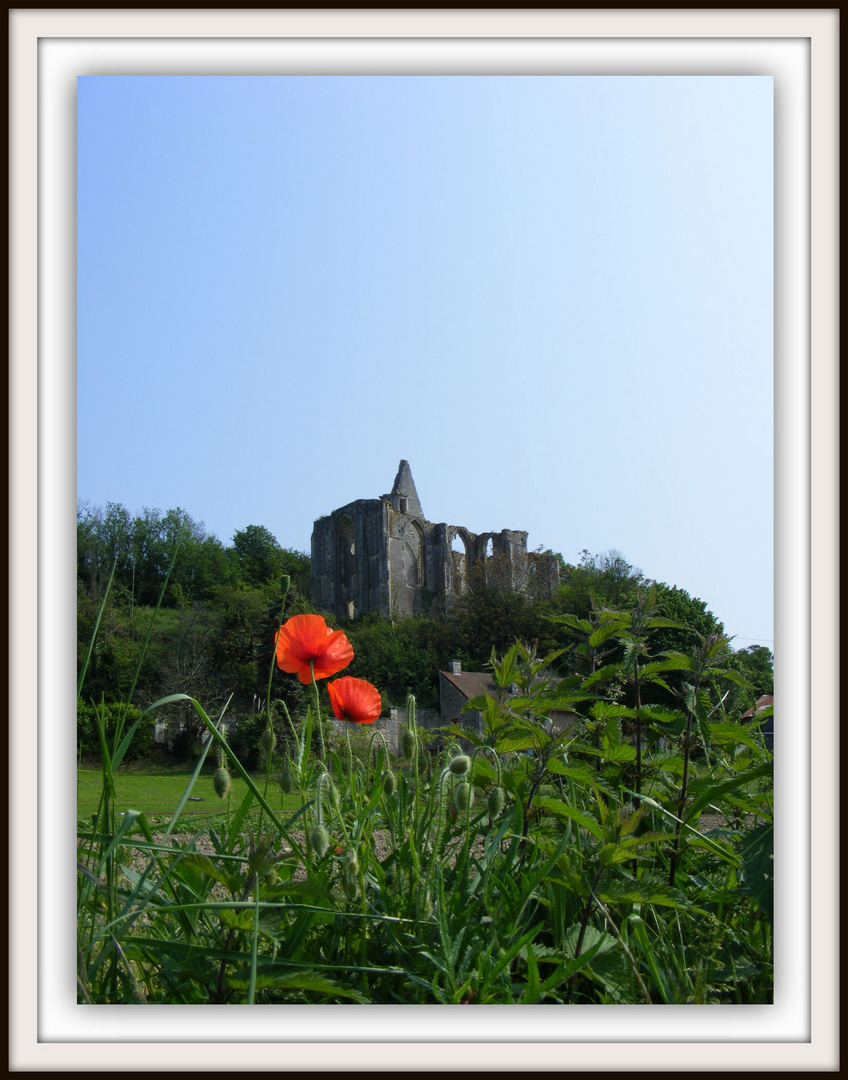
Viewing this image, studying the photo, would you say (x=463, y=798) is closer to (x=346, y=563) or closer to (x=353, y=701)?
(x=353, y=701)

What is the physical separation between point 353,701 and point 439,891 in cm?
68

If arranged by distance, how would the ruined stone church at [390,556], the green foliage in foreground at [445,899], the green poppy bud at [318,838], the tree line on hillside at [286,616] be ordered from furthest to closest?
the ruined stone church at [390,556] < the tree line on hillside at [286,616] < the green poppy bud at [318,838] < the green foliage in foreground at [445,899]

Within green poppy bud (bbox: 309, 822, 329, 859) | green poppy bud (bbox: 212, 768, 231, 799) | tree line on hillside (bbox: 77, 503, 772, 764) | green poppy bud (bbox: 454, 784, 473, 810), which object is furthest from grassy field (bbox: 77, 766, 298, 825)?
tree line on hillside (bbox: 77, 503, 772, 764)

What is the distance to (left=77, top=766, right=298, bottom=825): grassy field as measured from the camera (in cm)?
408

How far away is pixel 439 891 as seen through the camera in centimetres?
102

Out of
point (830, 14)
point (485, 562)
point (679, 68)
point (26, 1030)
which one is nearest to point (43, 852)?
point (26, 1030)

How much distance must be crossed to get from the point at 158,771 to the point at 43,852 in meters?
15.7

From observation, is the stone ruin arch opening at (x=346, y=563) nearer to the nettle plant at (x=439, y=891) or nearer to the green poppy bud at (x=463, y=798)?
the nettle plant at (x=439, y=891)

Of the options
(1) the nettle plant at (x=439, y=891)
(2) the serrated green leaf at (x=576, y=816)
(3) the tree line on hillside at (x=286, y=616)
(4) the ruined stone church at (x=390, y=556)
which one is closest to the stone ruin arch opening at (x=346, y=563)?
(4) the ruined stone church at (x=390, y=556)

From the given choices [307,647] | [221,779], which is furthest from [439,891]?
[307,647]

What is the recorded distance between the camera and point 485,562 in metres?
43.3

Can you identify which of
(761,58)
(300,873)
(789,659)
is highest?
(761,58)

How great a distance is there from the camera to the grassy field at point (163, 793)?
13.4 feet

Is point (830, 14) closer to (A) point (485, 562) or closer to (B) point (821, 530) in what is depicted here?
(B) point (821, 530)
